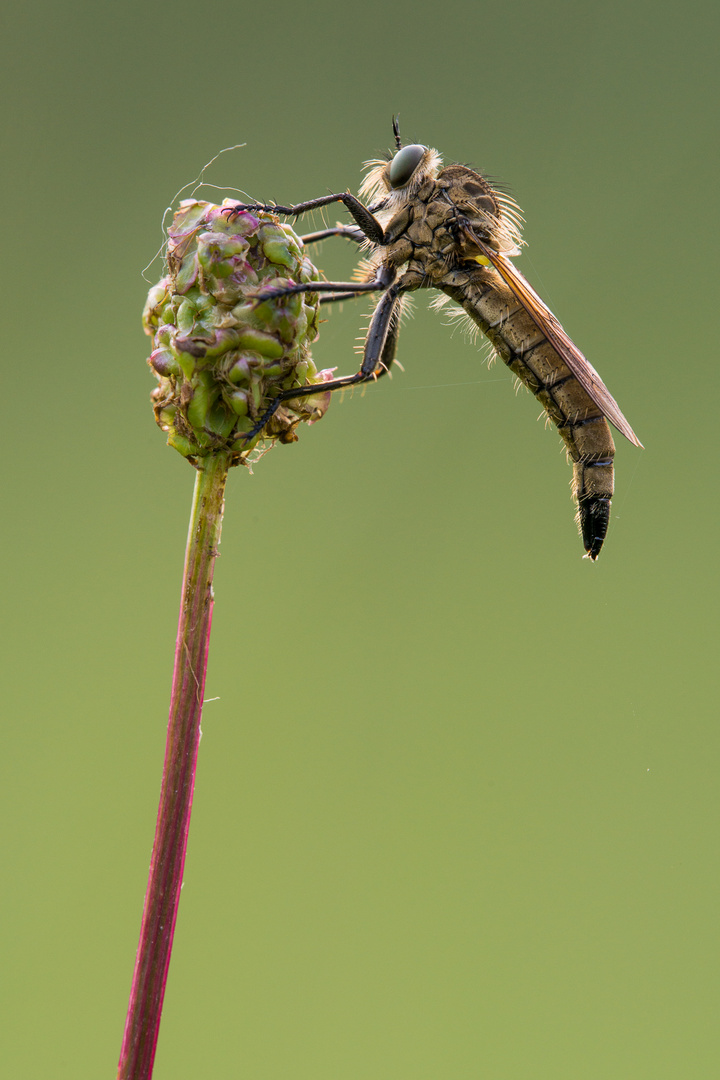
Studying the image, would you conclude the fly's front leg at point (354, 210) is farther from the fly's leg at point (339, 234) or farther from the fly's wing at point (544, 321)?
the fly's wing at point (544, 321)

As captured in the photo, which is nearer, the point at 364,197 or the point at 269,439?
the point at 269,439

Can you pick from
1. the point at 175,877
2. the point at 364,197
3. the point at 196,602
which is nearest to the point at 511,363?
the point at 364,197

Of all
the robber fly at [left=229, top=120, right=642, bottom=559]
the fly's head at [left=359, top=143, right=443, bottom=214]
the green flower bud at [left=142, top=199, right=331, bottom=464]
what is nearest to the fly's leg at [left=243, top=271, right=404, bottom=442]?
the robber fly at [left=229, top=120, right=642, bottom=559]

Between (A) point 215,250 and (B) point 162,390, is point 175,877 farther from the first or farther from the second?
(A) point 215,250

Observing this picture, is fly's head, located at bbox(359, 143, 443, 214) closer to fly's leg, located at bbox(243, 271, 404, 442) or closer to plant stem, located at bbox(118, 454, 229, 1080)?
fly's leg, located at bbox(243, 271, 404, 442)

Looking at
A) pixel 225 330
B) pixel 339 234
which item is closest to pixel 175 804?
pixel 225 330

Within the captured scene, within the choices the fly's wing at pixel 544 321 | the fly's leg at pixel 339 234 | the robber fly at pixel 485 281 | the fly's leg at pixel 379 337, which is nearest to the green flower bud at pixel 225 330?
the fly's leg at pixel 379 337
